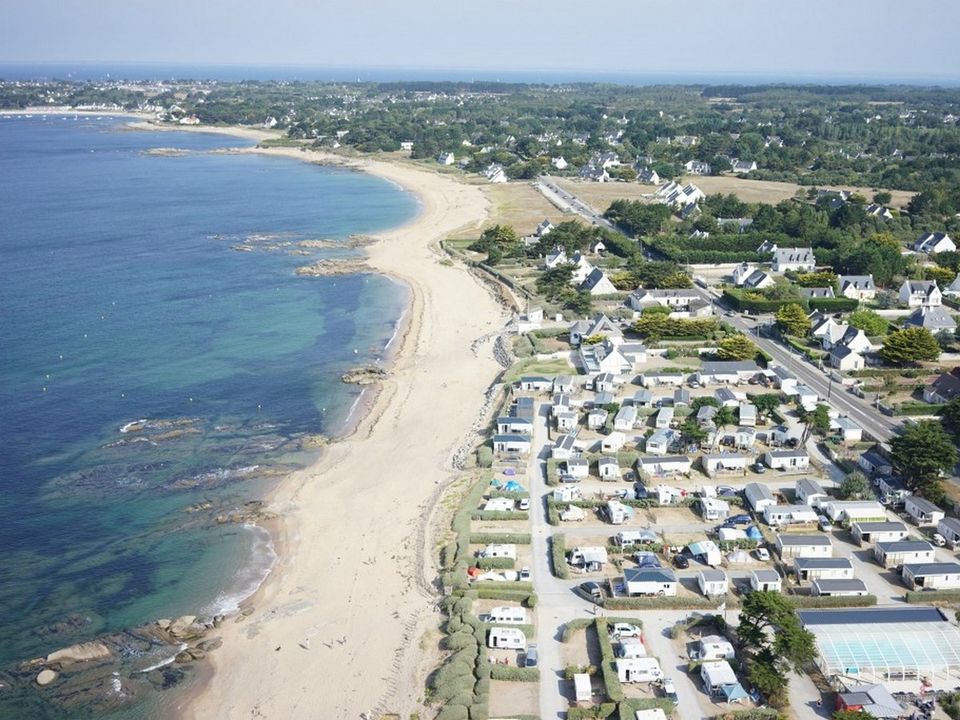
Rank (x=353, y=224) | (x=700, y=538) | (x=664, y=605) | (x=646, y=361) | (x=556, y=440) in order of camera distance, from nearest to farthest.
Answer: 1. (x=664, y=605)
2. (x=700, y=538)
3. (x=556, y=440)
4. (x=646, y=361)
5. (x=353, y=224)

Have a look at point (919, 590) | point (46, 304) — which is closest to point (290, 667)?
point (919, 590)

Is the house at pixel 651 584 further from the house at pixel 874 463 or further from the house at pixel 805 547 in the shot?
the house at pixel 874 463

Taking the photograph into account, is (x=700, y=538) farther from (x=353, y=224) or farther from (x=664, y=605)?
(x=353, y=224)

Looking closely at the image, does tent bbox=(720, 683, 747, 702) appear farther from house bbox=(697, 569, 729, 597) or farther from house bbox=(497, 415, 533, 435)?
house bbox=(497, 415, 533, 435)

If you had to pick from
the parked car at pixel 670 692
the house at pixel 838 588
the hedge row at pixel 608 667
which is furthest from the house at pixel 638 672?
the house at pixel 838 588

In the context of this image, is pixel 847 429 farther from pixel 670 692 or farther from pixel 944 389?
pixel 670 692

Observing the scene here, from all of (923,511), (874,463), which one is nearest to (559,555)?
(923,511)
